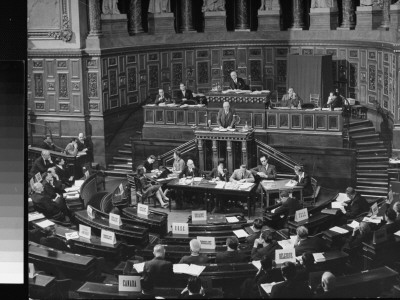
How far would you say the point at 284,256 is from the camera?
40.3 ft

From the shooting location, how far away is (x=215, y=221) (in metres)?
13.3

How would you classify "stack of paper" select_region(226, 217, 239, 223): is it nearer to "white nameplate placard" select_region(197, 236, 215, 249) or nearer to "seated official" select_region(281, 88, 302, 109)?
"white nameplate placard" select_region(197, 236, 215, 249)

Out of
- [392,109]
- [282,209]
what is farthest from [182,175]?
[392,109]

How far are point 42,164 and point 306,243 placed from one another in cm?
450

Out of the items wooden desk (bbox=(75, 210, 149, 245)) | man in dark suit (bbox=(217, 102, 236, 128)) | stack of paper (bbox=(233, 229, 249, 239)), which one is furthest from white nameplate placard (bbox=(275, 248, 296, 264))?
man in dark suit (bbox=(217, 102, 236, 128))

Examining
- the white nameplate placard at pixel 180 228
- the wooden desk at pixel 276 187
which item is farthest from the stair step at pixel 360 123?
the white nameplate placard at pixel 180 228

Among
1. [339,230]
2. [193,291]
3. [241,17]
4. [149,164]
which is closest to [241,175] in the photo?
[149,164]

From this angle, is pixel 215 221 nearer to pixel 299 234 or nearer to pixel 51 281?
pixel 299 234

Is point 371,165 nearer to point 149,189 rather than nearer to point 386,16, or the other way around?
point 386,16

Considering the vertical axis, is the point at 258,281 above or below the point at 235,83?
below

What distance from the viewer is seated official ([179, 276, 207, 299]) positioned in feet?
38.2

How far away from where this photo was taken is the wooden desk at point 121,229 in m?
13.1

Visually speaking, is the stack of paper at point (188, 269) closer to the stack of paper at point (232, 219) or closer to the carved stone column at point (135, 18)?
the stack of paper at point (232, 219)

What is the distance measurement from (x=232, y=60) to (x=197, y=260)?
366cm
